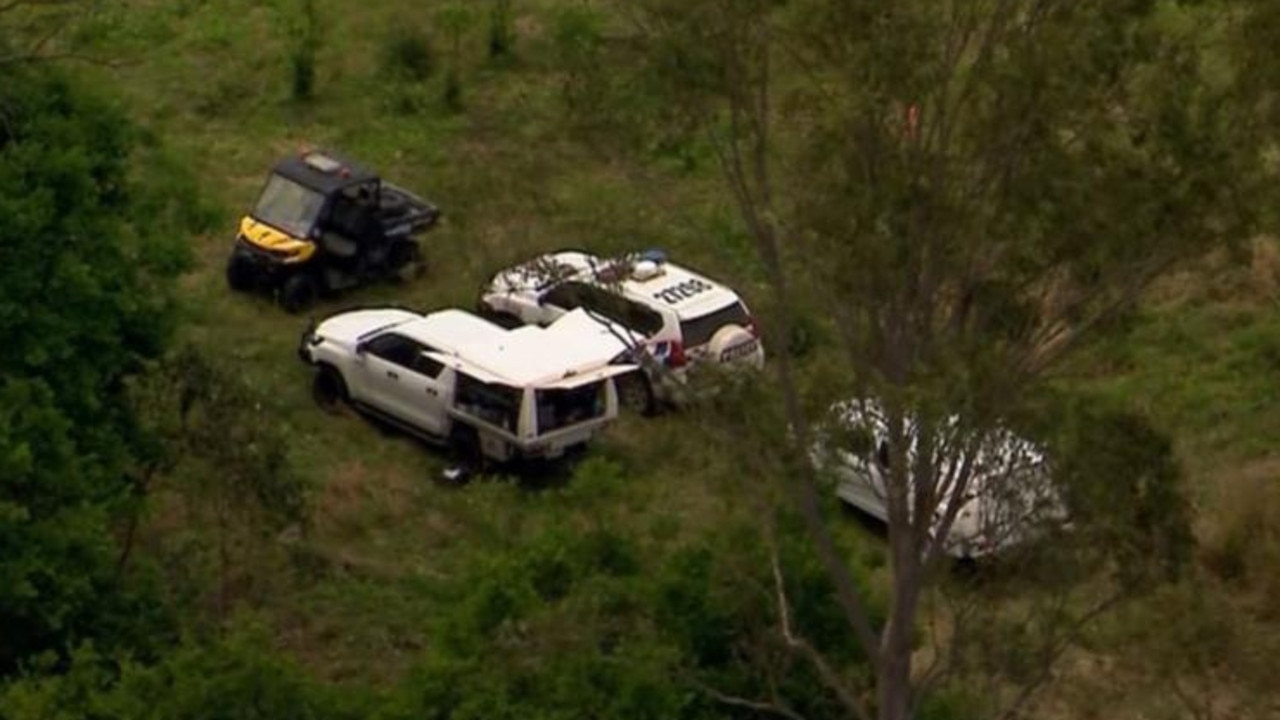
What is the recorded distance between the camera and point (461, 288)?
30.2m

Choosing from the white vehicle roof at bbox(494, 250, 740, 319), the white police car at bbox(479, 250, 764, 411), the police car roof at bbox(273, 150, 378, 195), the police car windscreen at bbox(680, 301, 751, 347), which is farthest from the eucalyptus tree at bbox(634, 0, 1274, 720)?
the police car roof at bbox(273, 150, 378, 195)

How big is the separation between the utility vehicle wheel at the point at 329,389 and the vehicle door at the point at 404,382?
1.33 ft

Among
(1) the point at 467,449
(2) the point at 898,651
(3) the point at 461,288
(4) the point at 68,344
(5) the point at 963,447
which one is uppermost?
(5) the point at 963,447

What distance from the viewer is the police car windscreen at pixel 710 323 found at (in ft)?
90.1

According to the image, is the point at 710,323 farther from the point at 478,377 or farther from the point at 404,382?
the point at 404,382

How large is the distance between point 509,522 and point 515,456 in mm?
1342

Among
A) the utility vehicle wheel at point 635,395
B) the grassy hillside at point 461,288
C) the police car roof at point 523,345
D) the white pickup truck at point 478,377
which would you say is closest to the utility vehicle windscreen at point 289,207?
the grassy hillside at point 461,288

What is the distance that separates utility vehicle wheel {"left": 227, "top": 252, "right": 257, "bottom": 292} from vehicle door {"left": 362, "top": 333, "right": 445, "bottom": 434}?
2929 mm

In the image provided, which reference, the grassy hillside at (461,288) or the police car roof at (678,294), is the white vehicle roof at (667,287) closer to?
the police car roof at (678,294)

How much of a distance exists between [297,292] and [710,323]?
472 cm

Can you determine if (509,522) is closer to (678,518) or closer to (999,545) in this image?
(678,518)

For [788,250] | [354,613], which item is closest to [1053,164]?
[788,250]

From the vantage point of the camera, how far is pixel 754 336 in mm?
26266

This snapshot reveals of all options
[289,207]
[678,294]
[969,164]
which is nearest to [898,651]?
[969,164]
